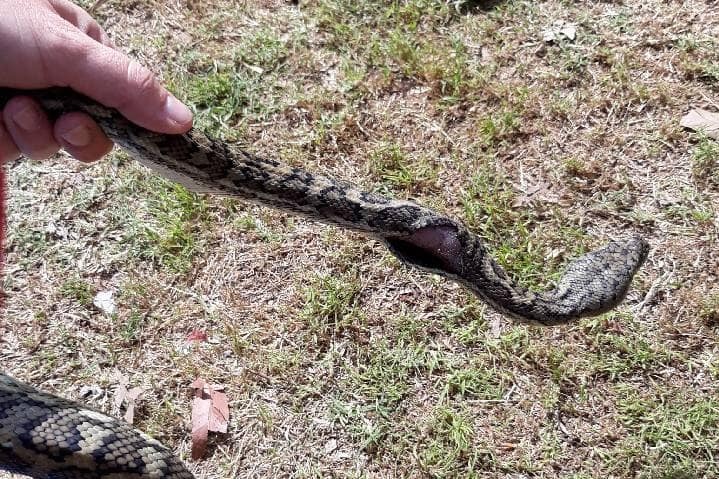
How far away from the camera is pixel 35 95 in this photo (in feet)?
11.6

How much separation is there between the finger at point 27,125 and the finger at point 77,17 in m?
0.55

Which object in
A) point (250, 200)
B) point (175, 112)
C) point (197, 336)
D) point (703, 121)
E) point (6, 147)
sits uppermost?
point (175, 112)

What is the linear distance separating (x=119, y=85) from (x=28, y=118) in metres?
0.52

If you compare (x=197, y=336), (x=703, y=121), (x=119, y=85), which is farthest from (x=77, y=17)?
(x=703, y=121)

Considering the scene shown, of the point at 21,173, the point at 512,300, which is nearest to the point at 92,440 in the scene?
the point at 512,300

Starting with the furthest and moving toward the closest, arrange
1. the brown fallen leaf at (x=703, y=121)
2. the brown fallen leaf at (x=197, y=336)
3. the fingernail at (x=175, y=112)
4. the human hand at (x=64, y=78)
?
the brown fallen leaf at (x=703, y=121) → the brown fallen leaf at (x=197, y=336) → the fingernail at (x=175, y=112) → the human hand at (x=64, y=78)

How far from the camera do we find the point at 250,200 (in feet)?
13.2

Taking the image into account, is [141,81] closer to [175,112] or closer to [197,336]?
[175,112]

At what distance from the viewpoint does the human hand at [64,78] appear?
3318mm

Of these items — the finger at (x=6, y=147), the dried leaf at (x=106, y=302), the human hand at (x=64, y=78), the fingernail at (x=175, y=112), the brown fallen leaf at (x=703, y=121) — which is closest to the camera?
the human hand at (x=64, y=78)

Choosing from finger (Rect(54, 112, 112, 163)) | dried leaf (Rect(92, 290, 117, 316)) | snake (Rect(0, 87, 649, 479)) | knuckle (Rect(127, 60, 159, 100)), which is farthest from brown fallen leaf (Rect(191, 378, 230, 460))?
knuckle (Rect(127, 60, 159, 100))

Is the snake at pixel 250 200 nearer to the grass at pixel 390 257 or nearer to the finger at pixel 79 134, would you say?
the finger at pixel 79 134

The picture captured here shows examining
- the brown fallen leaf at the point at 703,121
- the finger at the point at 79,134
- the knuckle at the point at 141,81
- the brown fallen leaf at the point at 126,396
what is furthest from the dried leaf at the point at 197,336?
the brown fallen leaf at the point at 703,121

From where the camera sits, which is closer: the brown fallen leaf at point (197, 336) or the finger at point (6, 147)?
the finger at point (6, 147)
